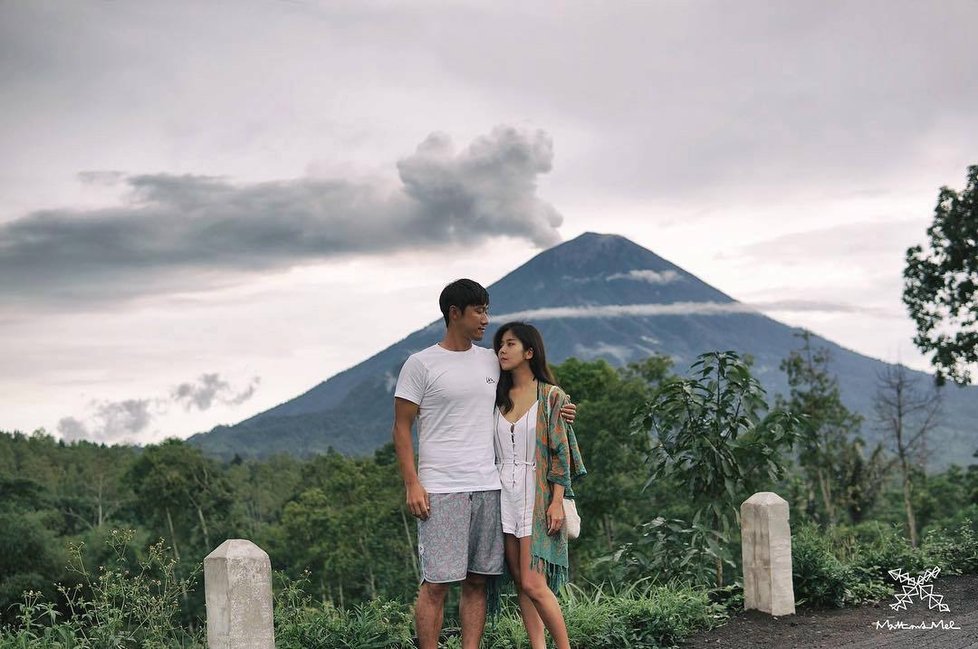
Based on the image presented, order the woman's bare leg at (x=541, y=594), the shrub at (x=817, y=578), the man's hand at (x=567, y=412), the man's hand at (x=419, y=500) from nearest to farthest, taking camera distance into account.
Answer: the man's hand at (x=419, y=500) < the woman's bare leg at (x=541, y=594) < the man's hand at (x=567, y=412) < the shrub at (x=817, y=578)

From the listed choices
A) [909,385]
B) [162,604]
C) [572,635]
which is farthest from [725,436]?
[909,385]

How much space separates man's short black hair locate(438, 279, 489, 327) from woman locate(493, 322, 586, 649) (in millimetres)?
211

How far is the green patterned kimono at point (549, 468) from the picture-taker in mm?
4676

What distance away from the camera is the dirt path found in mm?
5621

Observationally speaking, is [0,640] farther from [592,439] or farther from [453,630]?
[592,439]

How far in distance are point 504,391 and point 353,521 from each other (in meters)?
33.3

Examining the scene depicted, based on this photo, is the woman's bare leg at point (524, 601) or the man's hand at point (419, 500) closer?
the man's hand at point (419, 500)

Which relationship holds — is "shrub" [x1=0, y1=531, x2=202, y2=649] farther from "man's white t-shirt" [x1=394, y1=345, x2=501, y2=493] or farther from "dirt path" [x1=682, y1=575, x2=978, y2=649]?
"dirt path" [x1=682, y1=575, x2=978, y2=649]

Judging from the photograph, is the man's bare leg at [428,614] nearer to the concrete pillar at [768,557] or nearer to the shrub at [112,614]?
the shrub at [112,614]

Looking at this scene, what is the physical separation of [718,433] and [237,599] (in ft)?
12.2
